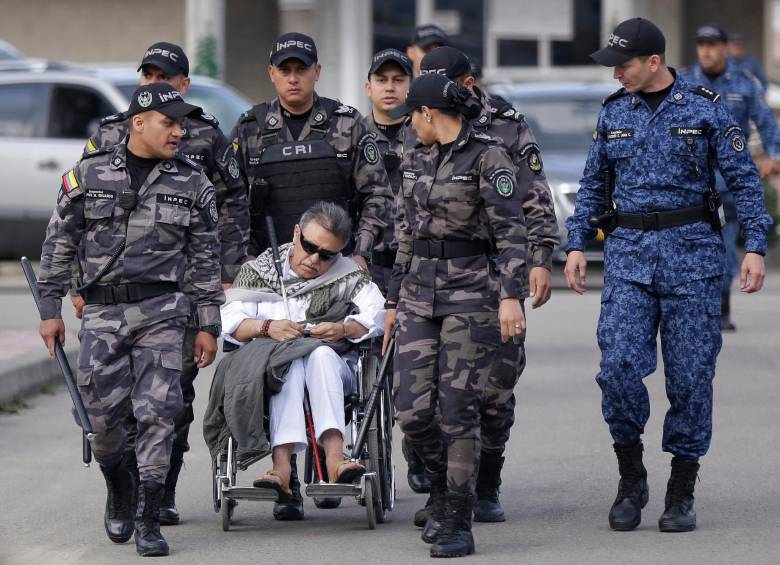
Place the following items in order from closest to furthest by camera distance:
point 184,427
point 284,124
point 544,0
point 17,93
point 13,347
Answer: point 184,427 → point 284,124 → point 13,347 → point 17,93 → point 544,0

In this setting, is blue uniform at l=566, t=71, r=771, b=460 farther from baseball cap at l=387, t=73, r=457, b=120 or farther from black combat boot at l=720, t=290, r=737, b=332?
black combat boot at l=720, t=290, r=737, b=332

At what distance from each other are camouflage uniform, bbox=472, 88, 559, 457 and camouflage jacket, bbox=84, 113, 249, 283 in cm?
109

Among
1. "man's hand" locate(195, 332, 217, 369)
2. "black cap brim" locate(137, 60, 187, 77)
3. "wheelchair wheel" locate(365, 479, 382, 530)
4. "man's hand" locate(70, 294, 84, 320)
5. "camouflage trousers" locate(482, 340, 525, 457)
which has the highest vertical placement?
"black cap brim" locate(137, 60, 187, 77)

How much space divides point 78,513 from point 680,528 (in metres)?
2.56

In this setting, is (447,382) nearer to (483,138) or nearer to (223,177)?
(483,138)

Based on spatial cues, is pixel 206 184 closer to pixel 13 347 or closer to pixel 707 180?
pixel 707 180

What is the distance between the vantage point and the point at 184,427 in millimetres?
7863

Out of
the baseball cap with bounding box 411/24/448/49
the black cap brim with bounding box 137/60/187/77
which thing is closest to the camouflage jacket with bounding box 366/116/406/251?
the baseball cap with bounding box 411/24/448/49

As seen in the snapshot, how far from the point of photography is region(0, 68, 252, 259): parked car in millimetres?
17609

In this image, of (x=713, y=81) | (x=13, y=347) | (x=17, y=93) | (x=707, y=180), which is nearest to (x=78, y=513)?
(x=707, y=180)

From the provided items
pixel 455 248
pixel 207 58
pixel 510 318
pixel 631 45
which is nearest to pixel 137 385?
pixel 455 248

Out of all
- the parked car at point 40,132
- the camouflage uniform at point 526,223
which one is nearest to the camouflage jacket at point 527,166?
the camouflage uniform at point 526,223

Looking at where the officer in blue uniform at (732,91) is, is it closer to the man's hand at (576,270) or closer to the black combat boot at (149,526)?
the man's hand at (576,270)

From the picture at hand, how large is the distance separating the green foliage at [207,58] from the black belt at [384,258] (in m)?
17.9
